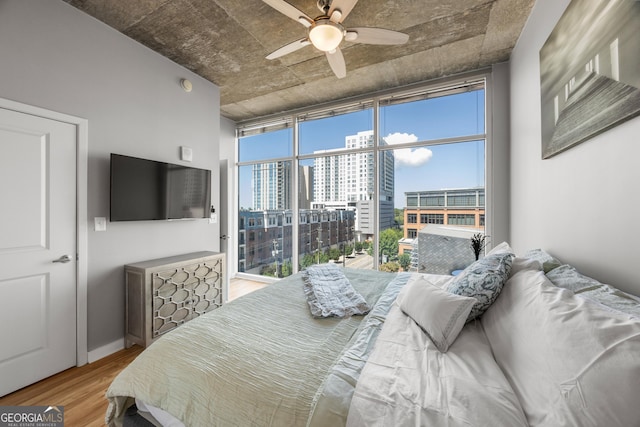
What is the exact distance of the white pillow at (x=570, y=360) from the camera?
582mm

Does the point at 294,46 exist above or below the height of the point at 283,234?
above

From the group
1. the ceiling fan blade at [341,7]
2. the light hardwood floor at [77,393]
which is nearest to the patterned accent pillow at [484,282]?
the ceiling fan blade at [341,7]

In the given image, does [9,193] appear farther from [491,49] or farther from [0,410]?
[491,49]

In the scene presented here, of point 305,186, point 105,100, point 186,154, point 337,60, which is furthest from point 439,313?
point 305,186

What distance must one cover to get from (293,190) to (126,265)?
8.22 ft

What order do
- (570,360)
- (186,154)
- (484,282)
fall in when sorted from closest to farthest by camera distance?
(570,360)
(484,282)
(186,154)

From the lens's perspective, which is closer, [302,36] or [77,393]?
[77,393]

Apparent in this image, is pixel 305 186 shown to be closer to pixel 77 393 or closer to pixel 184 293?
pixel 184 293

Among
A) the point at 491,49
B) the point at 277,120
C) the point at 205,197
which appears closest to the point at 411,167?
the point at 491,49

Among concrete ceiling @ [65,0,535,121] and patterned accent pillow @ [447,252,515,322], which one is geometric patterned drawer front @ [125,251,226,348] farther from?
patterned accent pillow @ [447,252,515,322]

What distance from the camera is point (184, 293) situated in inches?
101

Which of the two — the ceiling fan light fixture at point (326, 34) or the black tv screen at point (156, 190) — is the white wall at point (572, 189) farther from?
the black tv screen at point (156, 190)

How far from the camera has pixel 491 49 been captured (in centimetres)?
266

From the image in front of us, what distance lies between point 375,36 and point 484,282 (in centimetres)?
181
